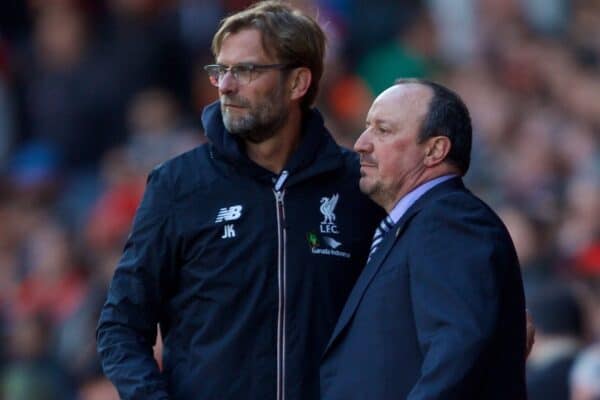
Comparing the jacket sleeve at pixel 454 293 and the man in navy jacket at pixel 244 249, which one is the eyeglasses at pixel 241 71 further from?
the jacket sleeve at pixel 454 293

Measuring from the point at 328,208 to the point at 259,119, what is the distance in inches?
13.9

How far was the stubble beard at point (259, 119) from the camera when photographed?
528 cm

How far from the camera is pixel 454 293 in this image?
471 centimetres

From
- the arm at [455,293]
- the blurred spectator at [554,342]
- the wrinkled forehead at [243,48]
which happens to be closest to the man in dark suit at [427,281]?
the arm at [455,293]

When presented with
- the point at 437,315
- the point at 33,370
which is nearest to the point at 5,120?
the point at 33,370

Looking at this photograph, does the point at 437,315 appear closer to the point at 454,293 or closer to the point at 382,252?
the point at 454,293

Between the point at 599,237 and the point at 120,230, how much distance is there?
339 cm

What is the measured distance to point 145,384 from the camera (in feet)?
16.7

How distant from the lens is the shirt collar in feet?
16.6

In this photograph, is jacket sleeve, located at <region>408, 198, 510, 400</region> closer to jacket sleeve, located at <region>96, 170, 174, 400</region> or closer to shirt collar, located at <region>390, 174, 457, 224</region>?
shirt collar, located at <region>390, 174, 457, 224</region>

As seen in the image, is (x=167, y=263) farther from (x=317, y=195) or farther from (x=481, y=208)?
(x=481, y=208)

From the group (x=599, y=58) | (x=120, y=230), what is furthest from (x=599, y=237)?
(x=120, y=230)

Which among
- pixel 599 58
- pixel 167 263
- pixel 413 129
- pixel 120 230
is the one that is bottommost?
pixel 120 230

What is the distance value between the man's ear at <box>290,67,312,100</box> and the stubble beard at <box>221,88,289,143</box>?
6cm
